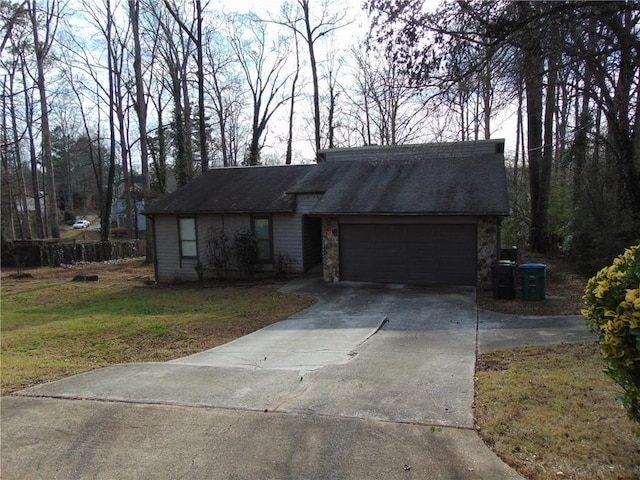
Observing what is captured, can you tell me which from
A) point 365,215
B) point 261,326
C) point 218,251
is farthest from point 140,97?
point 261,326

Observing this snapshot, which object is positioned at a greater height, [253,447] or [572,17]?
[572,17]

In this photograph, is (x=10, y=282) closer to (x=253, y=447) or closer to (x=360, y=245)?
(x=360, y=245)

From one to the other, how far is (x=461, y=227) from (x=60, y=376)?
10441mm

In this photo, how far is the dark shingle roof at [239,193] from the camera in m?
16.5

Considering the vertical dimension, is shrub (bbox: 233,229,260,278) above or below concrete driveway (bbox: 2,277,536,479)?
above

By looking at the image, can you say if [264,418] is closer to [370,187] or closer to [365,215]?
[365,215]

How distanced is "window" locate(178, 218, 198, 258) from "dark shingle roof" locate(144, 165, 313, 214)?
0.60 meters

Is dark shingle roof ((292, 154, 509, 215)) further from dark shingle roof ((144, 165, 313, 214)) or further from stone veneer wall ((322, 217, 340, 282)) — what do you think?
dark shingle roof ((144, 165, 313, 214))

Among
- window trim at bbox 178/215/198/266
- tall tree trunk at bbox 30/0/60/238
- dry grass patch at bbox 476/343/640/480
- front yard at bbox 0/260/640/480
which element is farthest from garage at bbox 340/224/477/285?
tall tree trunk at bbox 30/0/60/238

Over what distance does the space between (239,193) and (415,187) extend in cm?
704

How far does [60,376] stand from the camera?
6.08m

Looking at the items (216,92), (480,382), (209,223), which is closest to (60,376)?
(480,382)

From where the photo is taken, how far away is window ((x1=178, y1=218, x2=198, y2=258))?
17859mm

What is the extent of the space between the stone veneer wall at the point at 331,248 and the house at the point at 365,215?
0.10 ft
